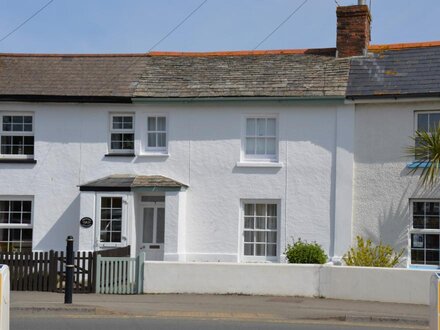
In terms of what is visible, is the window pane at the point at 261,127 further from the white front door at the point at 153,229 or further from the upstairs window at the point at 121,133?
the upstairs window at the point at 121,133

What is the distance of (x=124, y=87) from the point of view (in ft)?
72.3

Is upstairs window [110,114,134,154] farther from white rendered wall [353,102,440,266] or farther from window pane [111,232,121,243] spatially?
white rendered wall [353,102,440,266]

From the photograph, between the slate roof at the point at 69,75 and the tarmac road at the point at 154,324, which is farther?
the slate roof at the point at 69,75

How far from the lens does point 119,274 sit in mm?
17719

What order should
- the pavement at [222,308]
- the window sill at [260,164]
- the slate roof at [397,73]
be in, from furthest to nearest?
the window sill at [260,164] → the slate roof at [397,73] → the pavement at [222,308]

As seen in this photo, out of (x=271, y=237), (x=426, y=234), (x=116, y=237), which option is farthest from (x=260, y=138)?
(x=426, y=234)

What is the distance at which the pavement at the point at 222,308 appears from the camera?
1448 cm

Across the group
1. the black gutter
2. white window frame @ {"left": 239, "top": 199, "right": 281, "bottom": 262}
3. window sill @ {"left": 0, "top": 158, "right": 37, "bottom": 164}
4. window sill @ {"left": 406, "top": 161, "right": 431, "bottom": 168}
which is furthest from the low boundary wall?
window sill @ {"left": 0, "top": 158, "right": 37, "bottom": 164}

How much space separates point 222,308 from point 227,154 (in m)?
6.85

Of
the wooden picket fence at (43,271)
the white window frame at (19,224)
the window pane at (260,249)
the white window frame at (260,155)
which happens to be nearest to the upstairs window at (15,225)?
the white window frame at (19,224)

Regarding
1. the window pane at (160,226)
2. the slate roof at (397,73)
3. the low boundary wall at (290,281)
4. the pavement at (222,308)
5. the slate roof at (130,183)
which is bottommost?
the pavement at (222,308)

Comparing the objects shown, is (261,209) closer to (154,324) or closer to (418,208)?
(418,208)

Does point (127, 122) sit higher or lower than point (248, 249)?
higher

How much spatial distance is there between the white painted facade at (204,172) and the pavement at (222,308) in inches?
160
